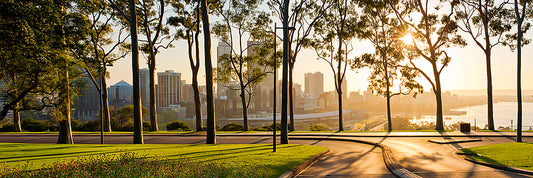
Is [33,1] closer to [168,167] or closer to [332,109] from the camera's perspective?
[168,167]

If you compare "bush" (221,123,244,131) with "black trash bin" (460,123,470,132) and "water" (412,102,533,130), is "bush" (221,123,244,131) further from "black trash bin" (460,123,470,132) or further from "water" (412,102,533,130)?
"water" (412,102,533,130)

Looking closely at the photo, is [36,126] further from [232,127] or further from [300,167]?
[300,167]

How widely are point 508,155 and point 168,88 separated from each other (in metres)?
96.9

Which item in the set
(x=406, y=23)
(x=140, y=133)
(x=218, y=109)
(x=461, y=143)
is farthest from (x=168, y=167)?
(x=218, y=109)

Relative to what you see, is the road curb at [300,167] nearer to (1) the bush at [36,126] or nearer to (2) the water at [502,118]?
(2) the water at [502,118]

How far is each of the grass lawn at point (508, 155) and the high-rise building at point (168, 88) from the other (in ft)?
294

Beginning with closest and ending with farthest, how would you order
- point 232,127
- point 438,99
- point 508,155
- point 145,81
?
point 508,155 < point 438,99 < point 232,127 < point 145,81

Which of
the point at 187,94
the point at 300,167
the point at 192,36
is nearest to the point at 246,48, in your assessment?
the point at 192,36

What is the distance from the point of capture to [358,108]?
152125 mm

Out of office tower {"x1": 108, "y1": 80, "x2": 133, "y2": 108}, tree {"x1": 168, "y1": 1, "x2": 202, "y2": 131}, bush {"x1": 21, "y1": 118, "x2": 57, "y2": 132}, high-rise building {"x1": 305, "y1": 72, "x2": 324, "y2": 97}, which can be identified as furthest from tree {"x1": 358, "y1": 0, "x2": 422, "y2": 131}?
high-rise building {"x1": 305, "y1": 72, "x2": 324, "y2": 97}

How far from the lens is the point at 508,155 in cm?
1435

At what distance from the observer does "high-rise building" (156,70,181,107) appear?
9757 centimetres

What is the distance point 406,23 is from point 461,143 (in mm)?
18869

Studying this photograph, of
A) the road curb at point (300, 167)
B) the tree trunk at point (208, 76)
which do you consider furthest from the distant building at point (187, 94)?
the road curb at point (300, 167)
